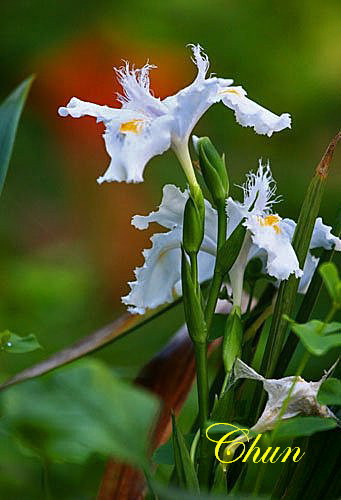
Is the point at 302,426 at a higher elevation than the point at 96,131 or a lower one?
lower

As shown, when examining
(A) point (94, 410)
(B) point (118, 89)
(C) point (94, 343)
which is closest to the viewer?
(A) point (94, 410)

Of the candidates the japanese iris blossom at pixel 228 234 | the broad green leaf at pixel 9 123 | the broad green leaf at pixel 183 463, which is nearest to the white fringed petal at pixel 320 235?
the japanese iris blossom at pixel 228 234

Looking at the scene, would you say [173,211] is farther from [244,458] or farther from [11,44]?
[11,44]

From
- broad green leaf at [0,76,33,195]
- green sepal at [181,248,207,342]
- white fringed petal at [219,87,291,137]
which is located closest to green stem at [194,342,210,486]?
green sepal at [181,248,207,342]

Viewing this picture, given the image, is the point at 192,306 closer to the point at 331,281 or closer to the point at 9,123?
the point at 331,281

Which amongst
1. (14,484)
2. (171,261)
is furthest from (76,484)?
(171,261)

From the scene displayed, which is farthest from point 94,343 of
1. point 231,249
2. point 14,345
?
point 231,249

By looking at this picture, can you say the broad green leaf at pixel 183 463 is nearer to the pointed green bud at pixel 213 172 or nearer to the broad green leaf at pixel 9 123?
the pointed green bud at pixel 213 172
